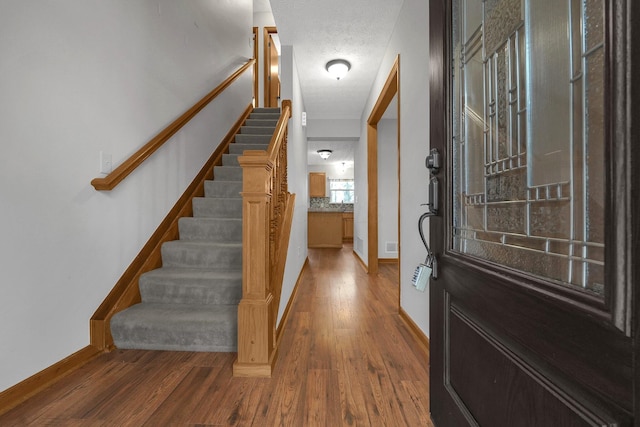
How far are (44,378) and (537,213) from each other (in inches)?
83.8

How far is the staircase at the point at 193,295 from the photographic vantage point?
5.62ft

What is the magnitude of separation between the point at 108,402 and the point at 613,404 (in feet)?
5.71

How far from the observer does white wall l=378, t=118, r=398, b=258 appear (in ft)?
15.4

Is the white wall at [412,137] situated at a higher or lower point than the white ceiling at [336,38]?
lower

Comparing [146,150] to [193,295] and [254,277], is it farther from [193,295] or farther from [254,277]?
[254,277]

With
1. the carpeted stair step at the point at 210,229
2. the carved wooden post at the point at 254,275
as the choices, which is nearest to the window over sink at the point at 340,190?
the carpeted stair step at the point at 210,229

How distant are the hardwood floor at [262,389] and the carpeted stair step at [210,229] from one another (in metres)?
0.95

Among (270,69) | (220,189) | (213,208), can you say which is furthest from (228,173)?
(270,69)

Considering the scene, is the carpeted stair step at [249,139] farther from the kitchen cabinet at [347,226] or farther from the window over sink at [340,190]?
the window over sink at [340,190]

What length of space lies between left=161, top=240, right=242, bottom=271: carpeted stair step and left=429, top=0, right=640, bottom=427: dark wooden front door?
1.59m

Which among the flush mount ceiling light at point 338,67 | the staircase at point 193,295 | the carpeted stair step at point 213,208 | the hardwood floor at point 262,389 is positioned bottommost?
the hardwood floor at point 262,389

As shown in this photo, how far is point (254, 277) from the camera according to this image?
1.49 metres

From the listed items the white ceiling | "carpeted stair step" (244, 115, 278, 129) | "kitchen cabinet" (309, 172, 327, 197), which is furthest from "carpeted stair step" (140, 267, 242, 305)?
"kitchen cabinet" (309, 172, 327, 197)

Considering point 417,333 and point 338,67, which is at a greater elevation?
point 338,67
